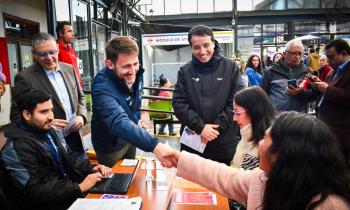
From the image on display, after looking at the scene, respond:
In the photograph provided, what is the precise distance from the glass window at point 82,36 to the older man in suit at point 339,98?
4.87 meters

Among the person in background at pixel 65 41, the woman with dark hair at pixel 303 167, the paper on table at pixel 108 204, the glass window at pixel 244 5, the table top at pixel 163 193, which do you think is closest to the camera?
the woman with dark hair at pixel 303 167

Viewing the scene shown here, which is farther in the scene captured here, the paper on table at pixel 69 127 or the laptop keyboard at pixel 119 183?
the paper on table at pixel 69 127

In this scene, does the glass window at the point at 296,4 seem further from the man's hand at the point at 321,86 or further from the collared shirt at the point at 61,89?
the collared shirt at the point at 61,89

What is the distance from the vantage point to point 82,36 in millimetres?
7145

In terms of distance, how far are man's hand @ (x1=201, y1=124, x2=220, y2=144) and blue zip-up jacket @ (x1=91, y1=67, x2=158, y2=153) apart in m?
0.52

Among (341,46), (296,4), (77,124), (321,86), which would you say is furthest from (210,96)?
(296,4)

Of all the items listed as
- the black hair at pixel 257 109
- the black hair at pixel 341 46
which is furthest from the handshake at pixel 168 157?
the black hair at pixel 341 46

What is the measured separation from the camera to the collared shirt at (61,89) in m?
2.77

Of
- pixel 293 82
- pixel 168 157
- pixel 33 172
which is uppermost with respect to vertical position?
pixel 293 82

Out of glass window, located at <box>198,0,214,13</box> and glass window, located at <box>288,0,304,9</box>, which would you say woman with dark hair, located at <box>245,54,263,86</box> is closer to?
glass window, located at <box>198,0,214,13</box>

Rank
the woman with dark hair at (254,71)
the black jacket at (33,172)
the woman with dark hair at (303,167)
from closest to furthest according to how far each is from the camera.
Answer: the woman with dark hair at (303,167) < the black jacket at (33,172) < the woman with dark hair at (254,71)

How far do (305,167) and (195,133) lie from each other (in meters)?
1.51

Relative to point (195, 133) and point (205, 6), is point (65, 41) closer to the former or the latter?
point (195, 133)

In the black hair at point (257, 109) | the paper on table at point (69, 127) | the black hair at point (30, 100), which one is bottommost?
the paper on table at point (69, 127)
